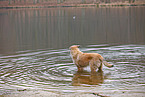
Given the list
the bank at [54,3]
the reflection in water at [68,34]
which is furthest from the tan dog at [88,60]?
the bank at [54,3]

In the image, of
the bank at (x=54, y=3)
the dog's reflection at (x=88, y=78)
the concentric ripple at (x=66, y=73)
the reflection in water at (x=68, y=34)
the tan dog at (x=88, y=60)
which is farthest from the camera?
the bank at (x=54, y=3)

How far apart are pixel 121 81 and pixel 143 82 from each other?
2.73 feet

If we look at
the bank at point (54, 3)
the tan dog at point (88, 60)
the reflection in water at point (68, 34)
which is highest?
the bank at point (54, 3)

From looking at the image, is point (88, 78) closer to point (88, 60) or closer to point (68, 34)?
point (88, 60)

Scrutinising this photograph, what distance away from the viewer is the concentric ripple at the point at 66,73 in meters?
11.0

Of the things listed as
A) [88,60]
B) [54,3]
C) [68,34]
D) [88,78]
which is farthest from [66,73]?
[54,3]

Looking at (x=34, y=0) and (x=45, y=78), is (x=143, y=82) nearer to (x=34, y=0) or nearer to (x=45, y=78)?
(x=45, y=78)

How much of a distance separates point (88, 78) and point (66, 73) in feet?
4.24

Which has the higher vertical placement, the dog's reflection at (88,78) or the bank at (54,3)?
the bank at (54,3)

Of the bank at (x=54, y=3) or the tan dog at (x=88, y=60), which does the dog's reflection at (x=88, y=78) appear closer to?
the tan dog at (x=88, y=60)

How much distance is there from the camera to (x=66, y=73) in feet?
43.7

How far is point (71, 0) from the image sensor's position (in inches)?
3762

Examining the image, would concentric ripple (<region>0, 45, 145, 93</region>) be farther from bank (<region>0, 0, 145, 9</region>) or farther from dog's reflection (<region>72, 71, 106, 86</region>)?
bank (<region>0, 0, 145, 9</region>)

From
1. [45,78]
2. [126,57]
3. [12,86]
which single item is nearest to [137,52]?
[126,57]
